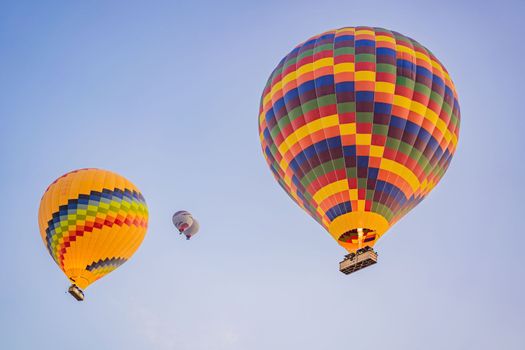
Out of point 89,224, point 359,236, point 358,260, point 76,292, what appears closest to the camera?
point 358,260

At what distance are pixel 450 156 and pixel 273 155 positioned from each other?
472 centimetres

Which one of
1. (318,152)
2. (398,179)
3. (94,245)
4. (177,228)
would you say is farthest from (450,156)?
(177,228)

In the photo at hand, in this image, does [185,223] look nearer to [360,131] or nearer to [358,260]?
[360,131]

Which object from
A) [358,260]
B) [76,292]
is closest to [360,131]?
[358,260]

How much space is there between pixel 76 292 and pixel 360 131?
10.2 meters

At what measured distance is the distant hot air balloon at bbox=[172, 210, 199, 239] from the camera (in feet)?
108

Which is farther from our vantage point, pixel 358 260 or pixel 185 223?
pixel 185 223

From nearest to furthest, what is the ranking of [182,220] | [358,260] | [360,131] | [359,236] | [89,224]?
[358,260], [359,236], [360,131], [89,224], [182,220]

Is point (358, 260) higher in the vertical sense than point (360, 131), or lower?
lower

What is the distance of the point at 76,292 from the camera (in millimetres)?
23266

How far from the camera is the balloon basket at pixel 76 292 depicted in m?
23.2

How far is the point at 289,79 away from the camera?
20.4 meters

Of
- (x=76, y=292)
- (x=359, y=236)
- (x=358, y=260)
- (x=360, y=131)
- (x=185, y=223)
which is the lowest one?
(x=358, y=260)

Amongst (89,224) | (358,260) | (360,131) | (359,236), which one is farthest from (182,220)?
(358,260)
